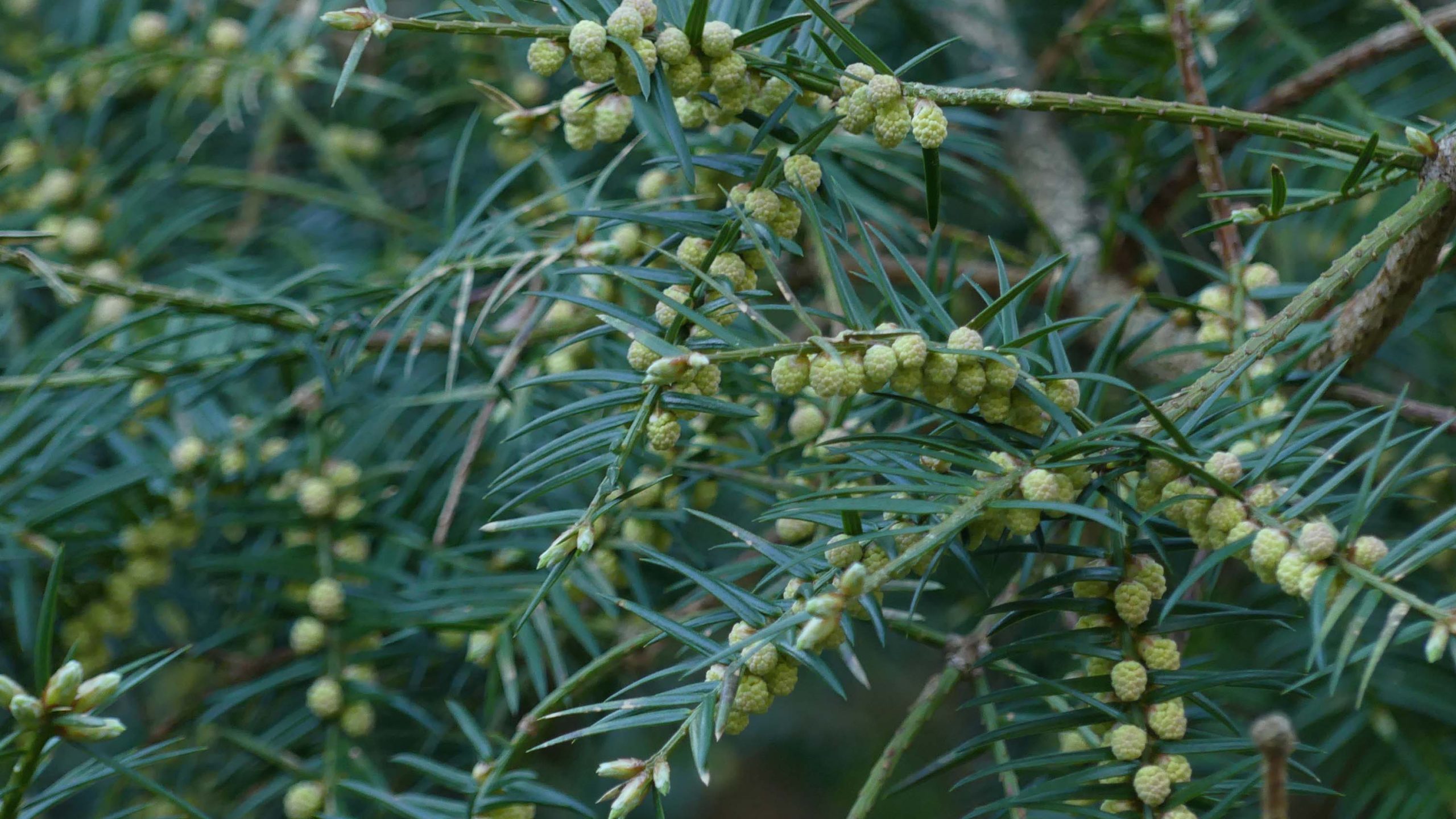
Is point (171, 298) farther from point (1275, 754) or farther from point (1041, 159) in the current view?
point (1041, 159)

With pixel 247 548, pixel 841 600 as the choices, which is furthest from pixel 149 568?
pixel 841 600

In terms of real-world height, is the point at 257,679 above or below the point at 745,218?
below

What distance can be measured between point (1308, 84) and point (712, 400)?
1.60 feet

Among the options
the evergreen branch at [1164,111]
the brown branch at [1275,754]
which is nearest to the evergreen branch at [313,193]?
the evergreen branch at [1164,111]

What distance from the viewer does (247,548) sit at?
26.6 inches

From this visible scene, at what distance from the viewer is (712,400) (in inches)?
13.7

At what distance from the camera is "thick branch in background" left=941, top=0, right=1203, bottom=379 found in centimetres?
78

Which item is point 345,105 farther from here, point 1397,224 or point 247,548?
point 1397,224

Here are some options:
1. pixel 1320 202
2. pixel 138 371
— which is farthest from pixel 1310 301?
pixel 138 371

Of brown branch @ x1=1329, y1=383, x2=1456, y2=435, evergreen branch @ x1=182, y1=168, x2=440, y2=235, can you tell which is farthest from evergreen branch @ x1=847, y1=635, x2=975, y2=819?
evergreen branch @ x1=182, y1=168, x2=440, y2=235

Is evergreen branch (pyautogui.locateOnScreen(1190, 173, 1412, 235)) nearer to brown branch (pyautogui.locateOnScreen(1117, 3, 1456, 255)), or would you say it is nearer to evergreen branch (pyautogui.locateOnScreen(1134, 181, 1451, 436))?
evergreen branch (pyautogui.locateOnScreen(1134, 181, 1451, 436))

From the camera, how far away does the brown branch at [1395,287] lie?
38cm

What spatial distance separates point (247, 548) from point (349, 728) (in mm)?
143

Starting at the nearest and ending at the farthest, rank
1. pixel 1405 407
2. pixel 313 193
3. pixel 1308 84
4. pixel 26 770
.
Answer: pixel 26 770 < pixel 1405 407 < pixel 1308 84 < pixel 313 193
